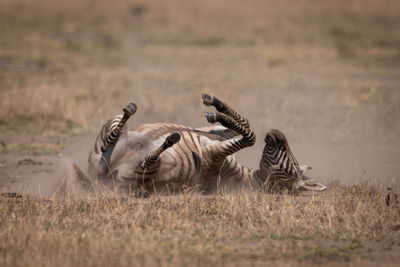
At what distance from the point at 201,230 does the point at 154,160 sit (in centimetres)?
130

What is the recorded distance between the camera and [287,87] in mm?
14867

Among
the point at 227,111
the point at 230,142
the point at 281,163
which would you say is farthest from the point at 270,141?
the point at 227,111

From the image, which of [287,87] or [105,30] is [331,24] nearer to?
[105,30]

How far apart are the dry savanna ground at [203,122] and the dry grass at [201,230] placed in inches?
0.7

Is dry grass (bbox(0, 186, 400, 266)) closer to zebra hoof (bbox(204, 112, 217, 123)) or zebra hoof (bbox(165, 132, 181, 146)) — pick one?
zebra hoof (bbox(165, 132, 181, 146))

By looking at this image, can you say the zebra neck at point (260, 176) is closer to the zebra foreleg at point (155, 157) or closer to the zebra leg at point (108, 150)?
the zebra foreleg at point (155, 157)

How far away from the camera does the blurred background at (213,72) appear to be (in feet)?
32.6

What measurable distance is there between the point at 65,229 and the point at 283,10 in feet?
92.1

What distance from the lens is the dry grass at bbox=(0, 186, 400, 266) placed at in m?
4.59

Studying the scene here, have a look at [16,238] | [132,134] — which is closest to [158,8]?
[132,134]

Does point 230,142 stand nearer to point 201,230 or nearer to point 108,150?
point 108,150

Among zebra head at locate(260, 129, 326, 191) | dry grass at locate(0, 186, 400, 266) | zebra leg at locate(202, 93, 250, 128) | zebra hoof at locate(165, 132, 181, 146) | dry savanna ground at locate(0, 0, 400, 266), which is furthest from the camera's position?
zebra leg at locate(202, 93, 250, 128)

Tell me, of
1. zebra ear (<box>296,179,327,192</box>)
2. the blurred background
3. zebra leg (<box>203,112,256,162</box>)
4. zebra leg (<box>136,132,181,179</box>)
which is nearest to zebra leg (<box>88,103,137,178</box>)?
zebra leg (<box>136,132,181,179</box>)

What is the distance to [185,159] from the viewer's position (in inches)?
268
